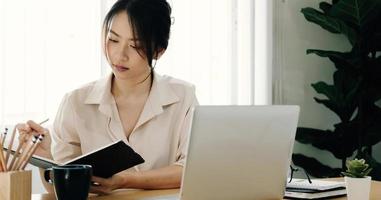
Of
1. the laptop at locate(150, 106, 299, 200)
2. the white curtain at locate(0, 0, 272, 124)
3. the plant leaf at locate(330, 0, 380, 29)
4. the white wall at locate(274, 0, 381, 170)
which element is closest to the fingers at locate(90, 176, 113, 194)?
the laptop at locate(150, 106, 299, 200)

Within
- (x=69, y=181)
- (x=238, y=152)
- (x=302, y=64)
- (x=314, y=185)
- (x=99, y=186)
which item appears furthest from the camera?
(x=302, y=64)

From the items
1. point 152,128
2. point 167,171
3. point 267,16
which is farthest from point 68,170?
point 267,16

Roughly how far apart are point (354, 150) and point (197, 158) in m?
2.31

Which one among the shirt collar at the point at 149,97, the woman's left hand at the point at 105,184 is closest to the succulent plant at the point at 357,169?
the woman's left hand at the point at 105,184

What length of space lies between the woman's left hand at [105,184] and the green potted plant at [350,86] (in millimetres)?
1951

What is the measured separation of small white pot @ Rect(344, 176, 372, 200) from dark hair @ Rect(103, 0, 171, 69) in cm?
79

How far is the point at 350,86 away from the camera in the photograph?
10.9 ft

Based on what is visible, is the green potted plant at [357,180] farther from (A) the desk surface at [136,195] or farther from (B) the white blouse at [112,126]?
→ (B) the white blouse at [112,126]

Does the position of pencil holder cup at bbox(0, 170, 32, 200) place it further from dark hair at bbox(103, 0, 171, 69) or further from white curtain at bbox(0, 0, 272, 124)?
white curtain at bbox(0, 0, 272, 124)

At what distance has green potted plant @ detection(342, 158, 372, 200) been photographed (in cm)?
141

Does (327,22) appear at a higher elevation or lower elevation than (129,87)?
higher

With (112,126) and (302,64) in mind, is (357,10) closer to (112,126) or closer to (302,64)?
(302,64)

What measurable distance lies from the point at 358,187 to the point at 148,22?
859 mm

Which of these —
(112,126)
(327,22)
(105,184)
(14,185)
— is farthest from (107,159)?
(327,22)
